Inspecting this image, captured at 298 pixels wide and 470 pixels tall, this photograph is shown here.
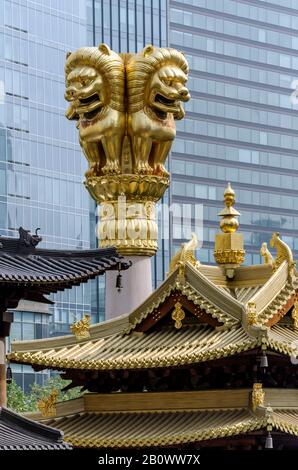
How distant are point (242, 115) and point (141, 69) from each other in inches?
3812

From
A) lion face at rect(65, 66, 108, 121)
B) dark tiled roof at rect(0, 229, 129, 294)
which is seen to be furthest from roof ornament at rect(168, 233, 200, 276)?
dark tiled roof at rect(0, 229, 129, 294)

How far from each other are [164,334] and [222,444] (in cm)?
373

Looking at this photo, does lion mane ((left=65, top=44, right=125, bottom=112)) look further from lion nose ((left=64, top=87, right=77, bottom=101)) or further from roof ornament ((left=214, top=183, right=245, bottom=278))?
roof ornament ((left=214, top=183, right=245, bottom=278))

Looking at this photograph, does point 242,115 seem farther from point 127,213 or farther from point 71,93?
point 127,213

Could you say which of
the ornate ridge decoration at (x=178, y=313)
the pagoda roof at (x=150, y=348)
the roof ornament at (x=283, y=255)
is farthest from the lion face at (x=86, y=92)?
the ornate ridge decoration at (x=178, y=313)

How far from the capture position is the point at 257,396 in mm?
36375

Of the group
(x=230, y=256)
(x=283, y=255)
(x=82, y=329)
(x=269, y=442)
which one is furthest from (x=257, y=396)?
(x=82, y=329)

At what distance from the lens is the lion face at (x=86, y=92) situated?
42.3 meters

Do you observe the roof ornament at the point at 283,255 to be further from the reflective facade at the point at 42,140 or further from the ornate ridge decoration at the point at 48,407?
the reflective facade at the point at 42,140

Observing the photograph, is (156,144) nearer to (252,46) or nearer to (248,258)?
(248,258)

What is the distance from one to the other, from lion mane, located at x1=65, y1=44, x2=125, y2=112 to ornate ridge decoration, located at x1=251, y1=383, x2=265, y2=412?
9160 mm

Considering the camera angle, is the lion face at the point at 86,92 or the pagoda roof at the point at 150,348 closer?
the pagoda roof at the point at 150,348

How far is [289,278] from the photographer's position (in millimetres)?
38688

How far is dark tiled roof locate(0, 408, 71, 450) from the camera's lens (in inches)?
1205
